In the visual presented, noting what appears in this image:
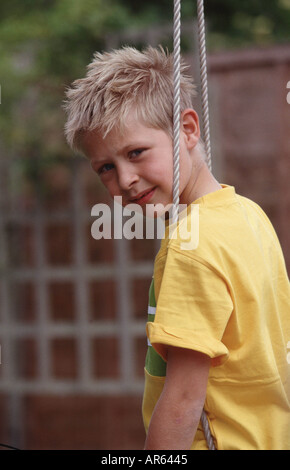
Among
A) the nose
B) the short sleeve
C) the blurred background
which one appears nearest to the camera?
the short sleeve

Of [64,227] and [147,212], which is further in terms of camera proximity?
[64,227]

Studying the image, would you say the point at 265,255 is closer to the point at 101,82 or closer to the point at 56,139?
the point at 101,82

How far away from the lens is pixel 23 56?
281 cm

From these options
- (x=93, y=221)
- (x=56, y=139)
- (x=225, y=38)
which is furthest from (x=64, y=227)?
(x=225, y=38)

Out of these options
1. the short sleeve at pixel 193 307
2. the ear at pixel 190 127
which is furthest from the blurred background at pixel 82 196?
the short sleeve at pixel 193 307

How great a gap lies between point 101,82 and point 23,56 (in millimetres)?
2094

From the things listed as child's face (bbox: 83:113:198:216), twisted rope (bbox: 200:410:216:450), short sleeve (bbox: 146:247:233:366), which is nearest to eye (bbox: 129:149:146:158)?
child's face (bbox: 83:113:198:216)

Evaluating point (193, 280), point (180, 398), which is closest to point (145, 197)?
point (193, 280)

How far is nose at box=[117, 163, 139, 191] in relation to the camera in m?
0.82

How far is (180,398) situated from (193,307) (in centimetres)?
11

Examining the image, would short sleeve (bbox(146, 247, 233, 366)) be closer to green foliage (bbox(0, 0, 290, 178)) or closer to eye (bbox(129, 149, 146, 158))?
eye (bbox(129, 149, 146, 158))

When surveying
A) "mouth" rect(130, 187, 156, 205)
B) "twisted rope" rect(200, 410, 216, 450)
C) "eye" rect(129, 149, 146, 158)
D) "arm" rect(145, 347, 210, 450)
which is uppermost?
"eye" rect(129, 149, 146, 158)

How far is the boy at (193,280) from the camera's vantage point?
2.40 ft

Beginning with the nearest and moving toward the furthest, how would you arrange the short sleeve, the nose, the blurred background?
the short sleeve → the nose → the blurred background
